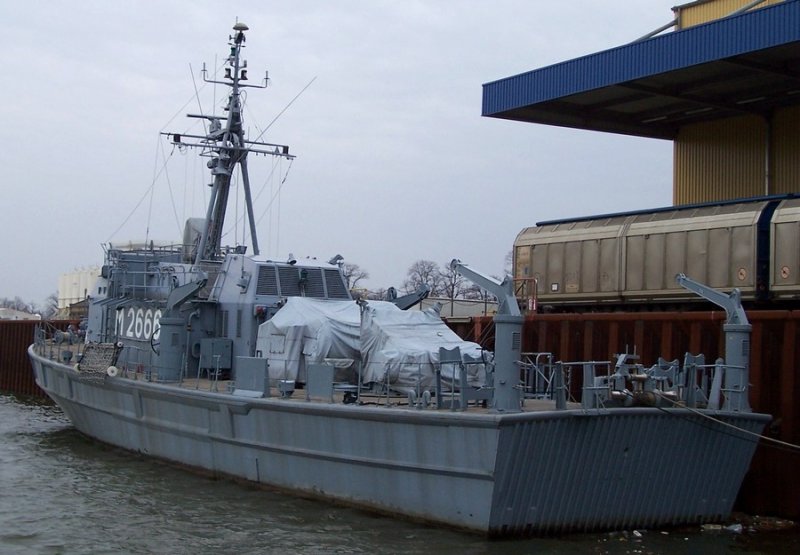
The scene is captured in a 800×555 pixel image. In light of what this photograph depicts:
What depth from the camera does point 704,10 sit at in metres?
23.9

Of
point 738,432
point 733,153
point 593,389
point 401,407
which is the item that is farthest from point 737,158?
point 401,407

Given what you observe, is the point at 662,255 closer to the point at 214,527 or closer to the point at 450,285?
the point at 214,527

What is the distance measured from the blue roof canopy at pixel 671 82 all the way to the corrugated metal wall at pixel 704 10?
197 cm

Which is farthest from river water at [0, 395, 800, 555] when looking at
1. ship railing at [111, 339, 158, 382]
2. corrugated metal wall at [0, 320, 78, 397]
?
corrugated metal wall at [0, 320, 78, 397]

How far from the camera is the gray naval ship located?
12.4 meters

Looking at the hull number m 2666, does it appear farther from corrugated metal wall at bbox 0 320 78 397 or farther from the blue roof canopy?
corrugated metal wall at bbox 0 320 78 397

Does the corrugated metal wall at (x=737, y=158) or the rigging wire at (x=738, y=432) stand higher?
the corrugated metal wall at (x=737, y=158)

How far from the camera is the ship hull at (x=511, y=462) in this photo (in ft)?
39.8

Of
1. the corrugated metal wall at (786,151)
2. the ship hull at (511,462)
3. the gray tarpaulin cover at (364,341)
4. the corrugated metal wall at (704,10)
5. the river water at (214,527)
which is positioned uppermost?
the corrugated metal wall at (704,10)

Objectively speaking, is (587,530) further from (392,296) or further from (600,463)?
(392,296)

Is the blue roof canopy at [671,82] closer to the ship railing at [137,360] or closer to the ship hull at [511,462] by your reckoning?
the ship hull at [511,462]

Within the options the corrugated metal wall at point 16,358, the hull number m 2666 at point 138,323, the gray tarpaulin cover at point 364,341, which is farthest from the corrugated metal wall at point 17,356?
the gray tarpaulin cover at point 364,341

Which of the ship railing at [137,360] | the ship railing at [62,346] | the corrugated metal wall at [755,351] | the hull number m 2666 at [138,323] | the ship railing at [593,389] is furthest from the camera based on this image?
the ship railing at [62,346]

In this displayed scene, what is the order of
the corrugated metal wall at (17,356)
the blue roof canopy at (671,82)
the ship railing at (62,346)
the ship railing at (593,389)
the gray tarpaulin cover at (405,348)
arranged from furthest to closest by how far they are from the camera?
the corrugated metal wall at (17,356) → the ship railing at (62,346) → the blue roof canopy at (671,82) → the gray tarpaulin cover at (405,348) → the ship railing at (593,389)
